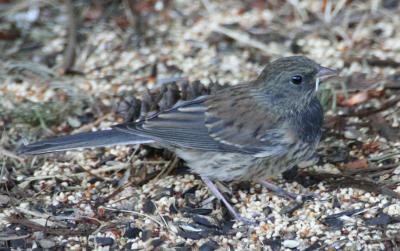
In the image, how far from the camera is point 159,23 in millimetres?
6312

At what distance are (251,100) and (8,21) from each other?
102 inches

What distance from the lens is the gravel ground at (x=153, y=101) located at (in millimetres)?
4121

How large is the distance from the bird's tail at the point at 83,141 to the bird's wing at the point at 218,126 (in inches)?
1.8

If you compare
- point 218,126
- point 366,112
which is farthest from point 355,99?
point 218,126

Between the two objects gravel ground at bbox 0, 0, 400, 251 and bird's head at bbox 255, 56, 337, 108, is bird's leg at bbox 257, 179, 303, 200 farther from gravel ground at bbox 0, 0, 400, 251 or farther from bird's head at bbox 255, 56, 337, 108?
bird's head at bbox 255, 56, 337, 108

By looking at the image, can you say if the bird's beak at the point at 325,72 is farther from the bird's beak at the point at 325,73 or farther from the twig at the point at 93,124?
the twig at the point at 93,124

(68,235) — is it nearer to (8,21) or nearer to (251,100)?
(251,100)

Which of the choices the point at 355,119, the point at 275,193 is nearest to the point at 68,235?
the point at 275,193

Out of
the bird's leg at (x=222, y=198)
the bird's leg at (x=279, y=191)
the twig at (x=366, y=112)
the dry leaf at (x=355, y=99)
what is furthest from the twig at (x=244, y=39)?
the bird's leg at (x=222, y=198)

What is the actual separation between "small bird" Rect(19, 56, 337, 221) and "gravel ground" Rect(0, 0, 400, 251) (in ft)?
0.67

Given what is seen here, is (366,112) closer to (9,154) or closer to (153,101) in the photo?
(153,101)

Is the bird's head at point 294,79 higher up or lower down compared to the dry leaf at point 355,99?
higher up

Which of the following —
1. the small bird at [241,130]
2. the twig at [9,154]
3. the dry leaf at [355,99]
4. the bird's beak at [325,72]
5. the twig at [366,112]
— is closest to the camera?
the small bird at [241,130]

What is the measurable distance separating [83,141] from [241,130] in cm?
88
